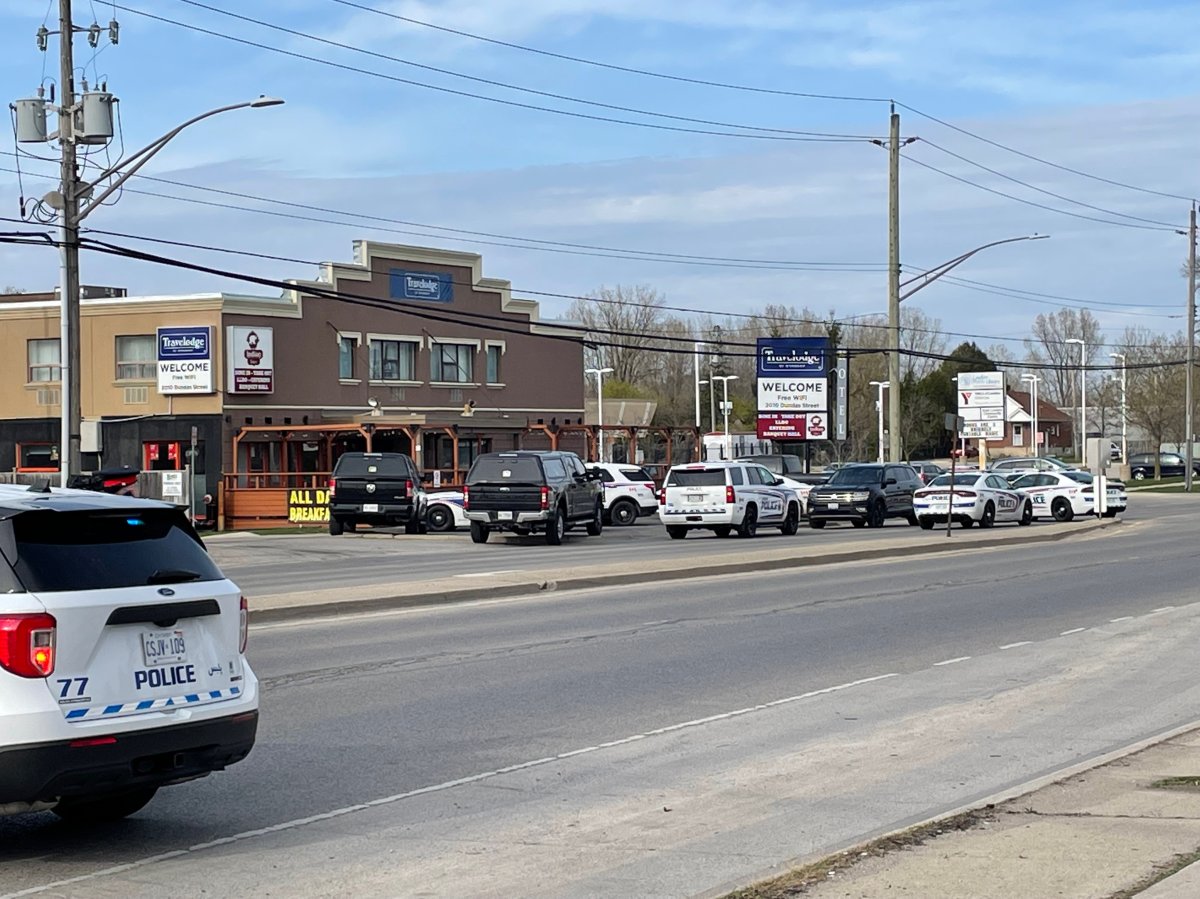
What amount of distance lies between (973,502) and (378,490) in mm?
15600

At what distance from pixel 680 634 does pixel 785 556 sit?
10694mm

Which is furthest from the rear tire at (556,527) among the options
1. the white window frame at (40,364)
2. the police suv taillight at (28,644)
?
the police suv taillight at (28,644)

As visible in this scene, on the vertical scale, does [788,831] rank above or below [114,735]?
below

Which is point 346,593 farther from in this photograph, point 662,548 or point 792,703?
point 662,548

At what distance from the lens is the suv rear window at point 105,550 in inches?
287

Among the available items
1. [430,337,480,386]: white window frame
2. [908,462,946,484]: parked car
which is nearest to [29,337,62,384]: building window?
[430,337,480,386]: white window frame

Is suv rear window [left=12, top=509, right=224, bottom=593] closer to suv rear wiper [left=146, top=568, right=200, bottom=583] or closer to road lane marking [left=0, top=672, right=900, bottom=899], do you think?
suv rear wiper [left=146, top=568, right=200, bottom=583]

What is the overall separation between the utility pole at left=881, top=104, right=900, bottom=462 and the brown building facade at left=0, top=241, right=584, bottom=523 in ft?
43.1

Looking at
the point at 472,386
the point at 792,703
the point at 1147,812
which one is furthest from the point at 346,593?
the point at 472,386

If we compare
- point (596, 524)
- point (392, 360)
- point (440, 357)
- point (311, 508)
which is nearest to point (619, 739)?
point (596, 524)

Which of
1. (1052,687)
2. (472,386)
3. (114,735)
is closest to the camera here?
(114,735)

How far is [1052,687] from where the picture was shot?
13109 millimetres

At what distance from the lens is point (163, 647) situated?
7.55 m

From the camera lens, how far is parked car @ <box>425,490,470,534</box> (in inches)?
1674
